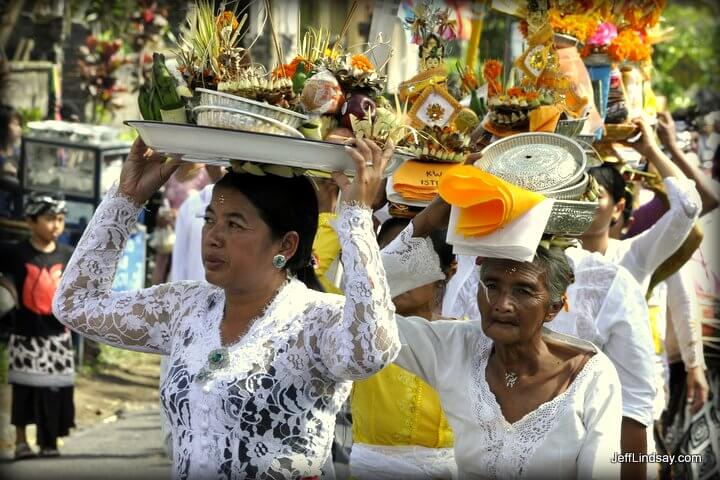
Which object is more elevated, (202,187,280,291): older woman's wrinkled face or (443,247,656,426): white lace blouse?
(202,187,280,291): older woman's wrinkled face

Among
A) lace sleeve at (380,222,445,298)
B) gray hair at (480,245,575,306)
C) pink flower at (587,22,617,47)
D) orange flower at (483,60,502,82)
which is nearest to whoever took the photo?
gray hair at (480,245,575,306)

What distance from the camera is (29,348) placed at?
26.6 feet

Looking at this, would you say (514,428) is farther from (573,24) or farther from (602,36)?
(602,36)

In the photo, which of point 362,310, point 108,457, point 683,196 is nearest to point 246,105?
point 362,310

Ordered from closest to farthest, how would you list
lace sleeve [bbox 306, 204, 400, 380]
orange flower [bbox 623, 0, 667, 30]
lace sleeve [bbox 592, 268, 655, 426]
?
1. lace sleeve [bbox 306, 204, 400, 380]
2. lace sleeve [bbox 592, 268, 655, 426]
3. orange flower [bbox 623, 0, 667, 30]

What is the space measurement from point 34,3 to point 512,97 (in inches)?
263

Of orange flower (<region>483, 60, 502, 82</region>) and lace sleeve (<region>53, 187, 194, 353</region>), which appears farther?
orange flower (<region>483, 60, 502, 82</region>)

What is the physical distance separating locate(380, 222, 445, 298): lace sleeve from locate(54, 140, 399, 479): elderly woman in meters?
0.45

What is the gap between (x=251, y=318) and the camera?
3586 mm

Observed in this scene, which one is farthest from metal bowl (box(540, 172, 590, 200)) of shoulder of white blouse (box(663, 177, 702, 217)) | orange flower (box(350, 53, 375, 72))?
shoulder of white blouse (box(663, 177, 702, 217))

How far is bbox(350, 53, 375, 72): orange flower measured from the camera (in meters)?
3.94

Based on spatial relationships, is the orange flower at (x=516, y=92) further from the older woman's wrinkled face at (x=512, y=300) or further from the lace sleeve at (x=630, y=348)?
the older woman's wrinkled face at (x=512, y=300)

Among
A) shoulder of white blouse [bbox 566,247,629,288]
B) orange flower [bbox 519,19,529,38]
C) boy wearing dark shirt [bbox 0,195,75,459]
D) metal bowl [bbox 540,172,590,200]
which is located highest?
orange flower [bbox 519,19,529,38]

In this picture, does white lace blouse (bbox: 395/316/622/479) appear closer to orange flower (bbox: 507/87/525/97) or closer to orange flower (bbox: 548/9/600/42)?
orange flower (bbox: 507/87/525/97)
